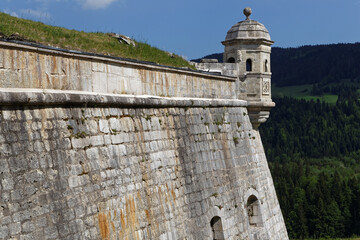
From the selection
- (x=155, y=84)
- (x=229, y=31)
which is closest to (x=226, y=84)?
(x=229, y=31)

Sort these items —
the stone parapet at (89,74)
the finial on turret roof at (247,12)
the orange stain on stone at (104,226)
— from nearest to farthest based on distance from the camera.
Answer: the stone parapet at (89,74), the orange stain on stone at (104,226), the finial on turret roof at (247,12)

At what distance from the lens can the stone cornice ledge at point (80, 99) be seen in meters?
7.25

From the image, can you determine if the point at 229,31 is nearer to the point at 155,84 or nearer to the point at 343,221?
the point at 155,84

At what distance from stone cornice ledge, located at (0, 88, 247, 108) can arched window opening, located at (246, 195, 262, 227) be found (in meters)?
4.13

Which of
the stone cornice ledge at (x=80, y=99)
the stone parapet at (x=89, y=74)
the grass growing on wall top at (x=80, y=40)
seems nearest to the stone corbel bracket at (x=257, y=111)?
the grass growing on wall top at (x=80, y=40)

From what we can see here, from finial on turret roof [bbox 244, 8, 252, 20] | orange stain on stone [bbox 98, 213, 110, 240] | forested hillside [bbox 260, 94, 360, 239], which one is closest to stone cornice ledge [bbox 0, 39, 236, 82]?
orange stain on stone [bbox 98, 213, 110, 240]

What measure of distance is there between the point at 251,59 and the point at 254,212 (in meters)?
4.59

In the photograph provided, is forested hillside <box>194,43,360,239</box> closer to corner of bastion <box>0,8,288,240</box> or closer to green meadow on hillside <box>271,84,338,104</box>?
green meadow on hillside <box>271,84,338,104</box>

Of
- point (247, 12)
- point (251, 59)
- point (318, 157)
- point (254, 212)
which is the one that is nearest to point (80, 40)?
point (251, 59)

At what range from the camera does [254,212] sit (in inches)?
632

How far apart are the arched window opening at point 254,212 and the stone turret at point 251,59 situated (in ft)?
8.07

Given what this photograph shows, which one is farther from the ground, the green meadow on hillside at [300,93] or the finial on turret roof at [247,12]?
the green meadow on hillside at [300,93]

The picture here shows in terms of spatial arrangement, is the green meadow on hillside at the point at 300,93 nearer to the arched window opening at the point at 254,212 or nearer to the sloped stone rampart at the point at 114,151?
the arched window opening at the point at 254,212

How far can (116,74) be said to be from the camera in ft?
34.0
